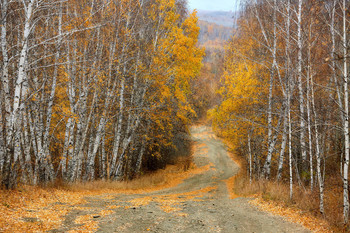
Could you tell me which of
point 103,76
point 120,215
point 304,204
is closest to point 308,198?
point 304,204

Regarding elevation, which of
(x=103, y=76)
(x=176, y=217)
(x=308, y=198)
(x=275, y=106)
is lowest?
(x=308, y=198)

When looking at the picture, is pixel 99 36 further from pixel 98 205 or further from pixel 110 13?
pixel 98 205

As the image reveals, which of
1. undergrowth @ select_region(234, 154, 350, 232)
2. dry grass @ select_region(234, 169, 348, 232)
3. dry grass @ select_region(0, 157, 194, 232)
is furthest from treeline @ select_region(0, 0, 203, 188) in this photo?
dry grass @ select_region(234, 169, 348, 232)

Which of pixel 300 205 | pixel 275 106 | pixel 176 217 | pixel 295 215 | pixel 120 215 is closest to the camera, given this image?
pixel 120 215

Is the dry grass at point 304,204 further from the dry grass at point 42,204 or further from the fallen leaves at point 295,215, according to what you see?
the dry grass at point 42,204

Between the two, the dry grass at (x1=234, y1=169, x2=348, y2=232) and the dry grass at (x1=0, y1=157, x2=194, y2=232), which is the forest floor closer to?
the dry grass at (x1=0, y1=157, x2=194, y2=232)

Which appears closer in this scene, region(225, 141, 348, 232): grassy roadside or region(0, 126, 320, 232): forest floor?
region(0, 126, 320, 232): forest floor

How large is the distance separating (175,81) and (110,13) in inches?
219

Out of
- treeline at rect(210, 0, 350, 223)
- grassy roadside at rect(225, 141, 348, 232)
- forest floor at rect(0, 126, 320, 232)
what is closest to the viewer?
forest floor at rect(0, 126, 320, 232)

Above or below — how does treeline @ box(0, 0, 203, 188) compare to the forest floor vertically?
above

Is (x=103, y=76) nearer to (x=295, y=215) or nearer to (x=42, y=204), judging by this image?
(x=42, y=204)

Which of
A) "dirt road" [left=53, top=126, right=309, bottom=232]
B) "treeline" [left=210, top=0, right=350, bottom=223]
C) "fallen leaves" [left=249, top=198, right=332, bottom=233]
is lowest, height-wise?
"fallen leaves" [left=249, top=198, right=332, bottom=233]

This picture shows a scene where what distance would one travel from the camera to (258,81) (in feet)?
48.3

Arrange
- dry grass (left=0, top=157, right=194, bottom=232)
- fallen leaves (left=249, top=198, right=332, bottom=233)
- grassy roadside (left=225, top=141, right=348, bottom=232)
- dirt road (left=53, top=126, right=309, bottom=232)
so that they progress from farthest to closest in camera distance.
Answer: grassy roadside (left=225, top=141, right=348, bottom=232)
fallen leaves (left=249, top=198, right=332, bottom=233)
dirt road (left=53, top=126, right=309, bottom=232)
dry grass (left=0, top=157, right=194, bottom=232)
